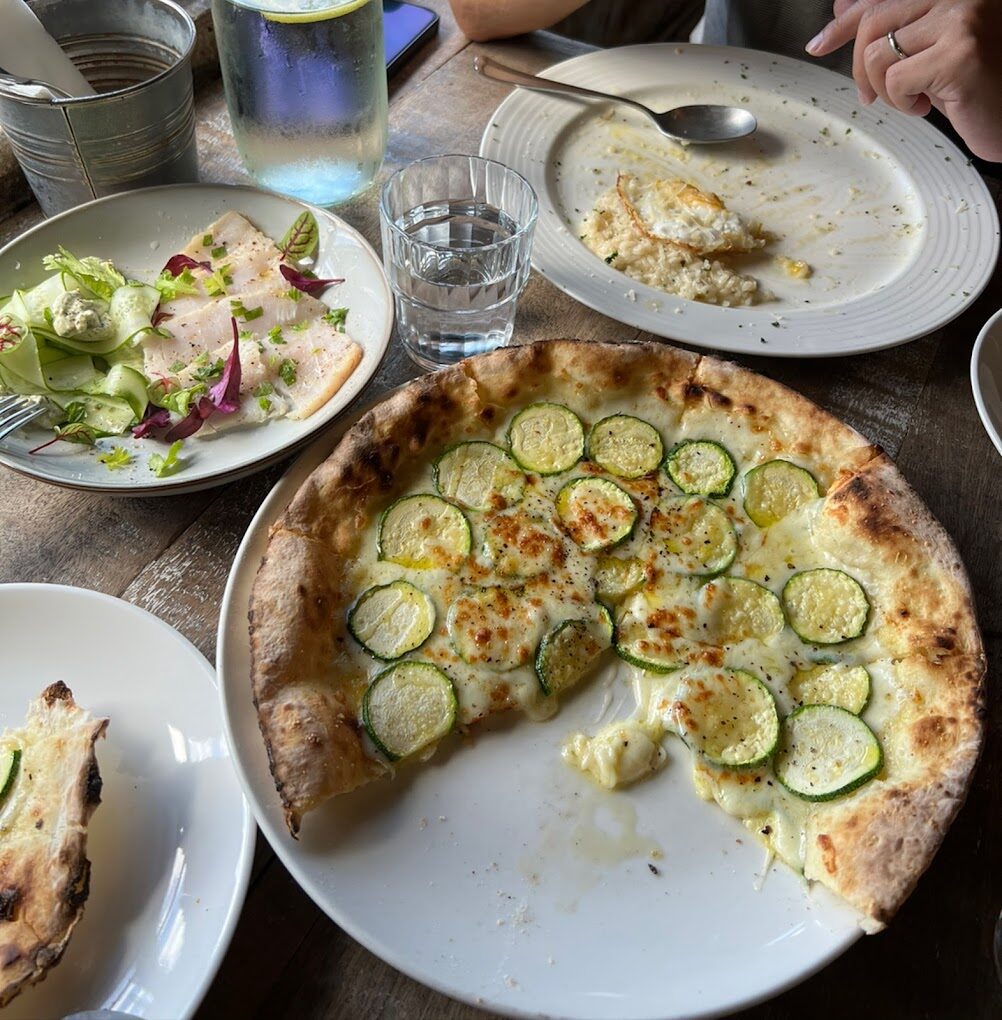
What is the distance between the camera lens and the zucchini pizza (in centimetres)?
150

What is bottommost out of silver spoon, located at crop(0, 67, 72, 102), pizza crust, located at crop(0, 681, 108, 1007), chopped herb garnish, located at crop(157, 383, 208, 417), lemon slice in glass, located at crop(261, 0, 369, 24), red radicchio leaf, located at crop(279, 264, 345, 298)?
pizza crust, located at crop(0, 681, 108, 1007)

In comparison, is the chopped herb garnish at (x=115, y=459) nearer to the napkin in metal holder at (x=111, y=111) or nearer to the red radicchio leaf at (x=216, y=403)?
the red radicchio leaf at (x=216, y=403)

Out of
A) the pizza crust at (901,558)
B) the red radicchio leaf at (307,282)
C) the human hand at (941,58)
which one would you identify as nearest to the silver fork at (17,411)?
the red radicchio leaf at (307,282)

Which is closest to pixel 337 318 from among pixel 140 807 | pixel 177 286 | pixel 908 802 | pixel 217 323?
pixel 217 323

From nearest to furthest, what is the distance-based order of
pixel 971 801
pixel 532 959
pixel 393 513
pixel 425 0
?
pixel 532 959, pixel 971 801, pixel 393 513, pixel 425 0

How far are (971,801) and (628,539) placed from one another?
2.55ft

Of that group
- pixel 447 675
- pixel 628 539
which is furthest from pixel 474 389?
pixel 447 675

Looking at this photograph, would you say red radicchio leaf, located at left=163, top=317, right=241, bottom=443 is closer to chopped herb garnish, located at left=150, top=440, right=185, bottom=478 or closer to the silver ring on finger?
chopped herb garnish, located at left=150, top=440, right=185, bottom=478

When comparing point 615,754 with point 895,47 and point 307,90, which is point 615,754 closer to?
point 307,90

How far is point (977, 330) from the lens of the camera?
238 cm

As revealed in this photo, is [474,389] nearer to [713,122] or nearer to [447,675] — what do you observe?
[447,675]

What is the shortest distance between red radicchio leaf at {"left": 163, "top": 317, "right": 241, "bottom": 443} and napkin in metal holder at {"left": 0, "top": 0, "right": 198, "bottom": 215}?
69 cm

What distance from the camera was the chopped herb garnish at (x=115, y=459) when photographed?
1777 mm

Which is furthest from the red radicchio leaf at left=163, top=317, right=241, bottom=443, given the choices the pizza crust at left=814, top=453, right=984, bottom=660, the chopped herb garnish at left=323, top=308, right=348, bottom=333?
the pizza crust at left=814, top=453, right=984, bottom=660
